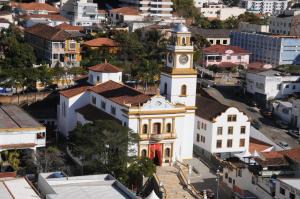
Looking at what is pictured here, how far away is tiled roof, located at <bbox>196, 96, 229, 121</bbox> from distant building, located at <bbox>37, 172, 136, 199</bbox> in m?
13.9

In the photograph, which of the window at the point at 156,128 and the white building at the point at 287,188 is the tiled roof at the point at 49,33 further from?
the white building at the point at 287,188

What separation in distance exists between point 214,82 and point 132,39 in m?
11.4

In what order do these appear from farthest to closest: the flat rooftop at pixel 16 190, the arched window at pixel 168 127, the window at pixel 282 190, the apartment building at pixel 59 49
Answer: the apartment building at pixel 59 49
the arched window at pixel 168 127
the window at pixel 282 190
the flat rooftop at pixel 16 190

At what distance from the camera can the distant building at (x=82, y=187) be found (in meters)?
30.3

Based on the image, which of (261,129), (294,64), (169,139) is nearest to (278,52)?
(294,64)

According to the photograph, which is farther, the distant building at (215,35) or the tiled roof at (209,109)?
the distant building at (215,35)

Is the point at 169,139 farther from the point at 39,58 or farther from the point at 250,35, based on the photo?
the point at 250,35

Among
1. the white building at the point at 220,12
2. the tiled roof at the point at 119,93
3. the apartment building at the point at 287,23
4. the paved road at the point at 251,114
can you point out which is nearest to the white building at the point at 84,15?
the apartment building at the point at 287,23

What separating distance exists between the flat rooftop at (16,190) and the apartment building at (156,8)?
75059 millimetres

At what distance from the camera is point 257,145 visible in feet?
153

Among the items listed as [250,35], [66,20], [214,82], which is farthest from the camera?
[66,20]

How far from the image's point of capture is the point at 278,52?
Answer: 78.3 metres

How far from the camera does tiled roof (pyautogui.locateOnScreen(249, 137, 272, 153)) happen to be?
150 ft

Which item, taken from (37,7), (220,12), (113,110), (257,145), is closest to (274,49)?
(257,145)
